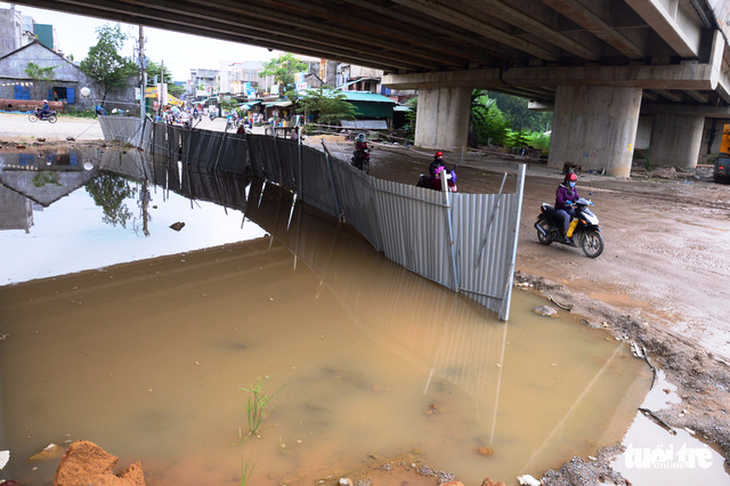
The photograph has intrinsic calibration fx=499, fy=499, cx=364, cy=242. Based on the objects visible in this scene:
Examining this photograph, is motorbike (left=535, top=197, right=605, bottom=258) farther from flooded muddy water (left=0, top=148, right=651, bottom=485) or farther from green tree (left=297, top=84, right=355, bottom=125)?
green tree (left=297, top=84, right=355, bottom=125)

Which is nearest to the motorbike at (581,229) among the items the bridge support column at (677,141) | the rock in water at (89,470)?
the rock in water at (89,470)

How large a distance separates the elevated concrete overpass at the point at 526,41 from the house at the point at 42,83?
1033 inches

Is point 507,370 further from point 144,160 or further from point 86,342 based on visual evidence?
point 144,160

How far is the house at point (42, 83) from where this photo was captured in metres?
43.4

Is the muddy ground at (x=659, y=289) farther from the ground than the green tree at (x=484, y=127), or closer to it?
closer to it

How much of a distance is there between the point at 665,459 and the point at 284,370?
3.45 meters

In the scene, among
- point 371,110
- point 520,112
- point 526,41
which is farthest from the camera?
point 520,112

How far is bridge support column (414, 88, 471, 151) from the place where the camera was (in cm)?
3423

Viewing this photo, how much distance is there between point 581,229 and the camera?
937 centimetres

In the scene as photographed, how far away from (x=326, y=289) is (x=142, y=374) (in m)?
3.29

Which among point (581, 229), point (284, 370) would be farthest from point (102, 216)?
point (581, 229)

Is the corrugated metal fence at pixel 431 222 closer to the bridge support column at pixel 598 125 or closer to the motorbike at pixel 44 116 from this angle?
the bridge support column at pixel 598 125

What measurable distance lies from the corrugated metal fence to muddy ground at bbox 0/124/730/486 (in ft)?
4.19

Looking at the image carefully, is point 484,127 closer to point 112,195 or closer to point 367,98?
point 367,98
